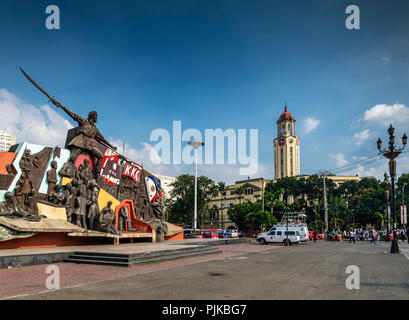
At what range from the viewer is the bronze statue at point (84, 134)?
21594mm

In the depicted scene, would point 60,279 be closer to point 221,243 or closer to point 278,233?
point 221,243

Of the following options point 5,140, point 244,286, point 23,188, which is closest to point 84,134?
point 23,188

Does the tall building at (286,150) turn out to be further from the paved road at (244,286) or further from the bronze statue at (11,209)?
the paved road at (244,286)

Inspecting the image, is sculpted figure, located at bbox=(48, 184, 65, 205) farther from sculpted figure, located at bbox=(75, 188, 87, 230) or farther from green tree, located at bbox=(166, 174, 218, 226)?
green tree, located at bbox=(166, 174, 218, 226)

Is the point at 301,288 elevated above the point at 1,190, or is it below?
below

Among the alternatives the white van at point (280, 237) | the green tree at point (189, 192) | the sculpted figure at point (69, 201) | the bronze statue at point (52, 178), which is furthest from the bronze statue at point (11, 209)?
the green tree at point (189, 192)

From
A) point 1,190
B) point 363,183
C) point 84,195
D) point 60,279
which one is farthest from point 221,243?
point 363,183

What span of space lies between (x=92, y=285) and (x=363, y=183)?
293 feet

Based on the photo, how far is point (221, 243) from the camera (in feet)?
99.1

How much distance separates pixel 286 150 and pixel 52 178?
91.2m

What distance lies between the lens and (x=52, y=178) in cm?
1964

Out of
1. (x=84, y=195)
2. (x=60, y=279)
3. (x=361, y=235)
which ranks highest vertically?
(x=84, y=195)

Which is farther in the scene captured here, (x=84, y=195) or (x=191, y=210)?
(x=191, y=210)
